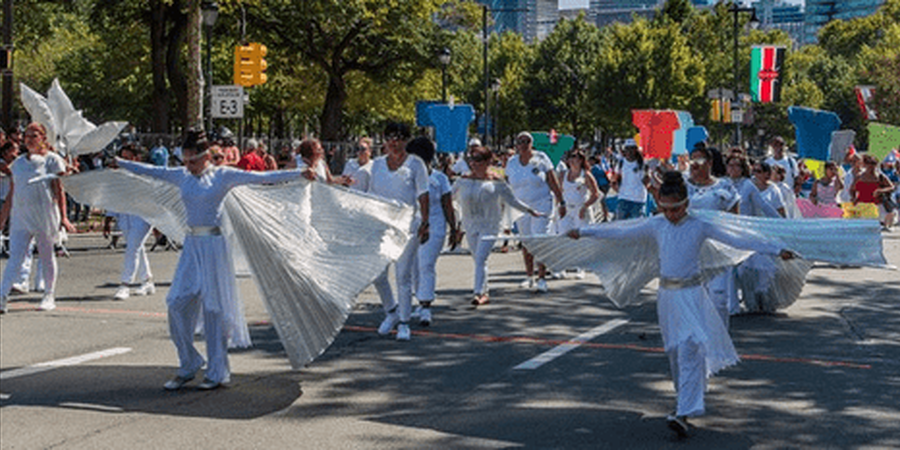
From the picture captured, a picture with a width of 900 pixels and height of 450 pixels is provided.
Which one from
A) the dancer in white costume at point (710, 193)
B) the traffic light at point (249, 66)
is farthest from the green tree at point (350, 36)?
the dancer in white costume at point (710, 193)

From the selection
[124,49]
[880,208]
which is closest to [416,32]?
[124,49]

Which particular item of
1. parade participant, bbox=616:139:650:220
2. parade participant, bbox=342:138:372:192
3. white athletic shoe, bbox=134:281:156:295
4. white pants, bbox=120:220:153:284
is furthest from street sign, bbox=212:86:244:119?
parade participant, bbox=342:138:372:192

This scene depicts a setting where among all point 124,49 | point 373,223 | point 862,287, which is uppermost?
point 124,49

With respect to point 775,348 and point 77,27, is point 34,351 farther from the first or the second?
point 77,27

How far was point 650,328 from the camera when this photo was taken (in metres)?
11.7

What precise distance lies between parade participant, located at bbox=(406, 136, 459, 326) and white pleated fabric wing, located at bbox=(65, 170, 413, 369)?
154 centimetres

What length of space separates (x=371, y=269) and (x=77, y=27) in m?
63.9

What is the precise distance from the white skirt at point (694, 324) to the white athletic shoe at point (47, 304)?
23.5ft

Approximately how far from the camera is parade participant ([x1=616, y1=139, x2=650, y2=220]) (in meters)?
17.9

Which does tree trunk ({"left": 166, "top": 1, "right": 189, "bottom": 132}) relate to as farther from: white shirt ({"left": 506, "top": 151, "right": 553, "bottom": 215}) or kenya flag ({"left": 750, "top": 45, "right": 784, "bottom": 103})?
white shirt ({"left": 506, "top": 151, "right": 553, "bottom": 215})

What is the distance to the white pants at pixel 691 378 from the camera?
7.03 meters

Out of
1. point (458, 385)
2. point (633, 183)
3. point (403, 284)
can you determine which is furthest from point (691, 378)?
point (633, 183)

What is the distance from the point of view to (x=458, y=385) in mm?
8570

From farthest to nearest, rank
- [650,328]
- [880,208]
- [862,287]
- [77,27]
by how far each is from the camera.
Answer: [77,27], [880,208], [862,287], [650,328]
